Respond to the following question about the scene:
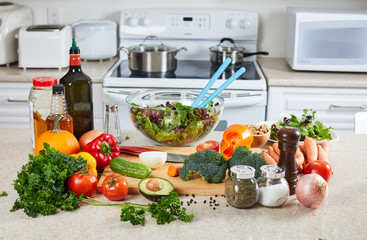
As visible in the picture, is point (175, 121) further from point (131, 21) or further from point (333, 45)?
point (131, 21)

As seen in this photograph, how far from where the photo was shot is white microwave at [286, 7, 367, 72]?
10.1 feet

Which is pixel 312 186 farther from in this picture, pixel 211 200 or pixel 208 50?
pixel 208 50

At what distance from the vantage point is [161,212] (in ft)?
4.26

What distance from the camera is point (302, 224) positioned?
1.31 metres

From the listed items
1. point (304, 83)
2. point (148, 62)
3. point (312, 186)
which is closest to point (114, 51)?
point (148, 62)

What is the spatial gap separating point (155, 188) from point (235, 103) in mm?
1545

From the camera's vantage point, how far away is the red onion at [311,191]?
1369mm

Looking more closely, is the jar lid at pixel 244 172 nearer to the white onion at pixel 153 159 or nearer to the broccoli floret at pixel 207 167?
the broccoli floret at pixel 207 167

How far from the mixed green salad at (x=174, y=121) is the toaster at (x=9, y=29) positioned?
1694mm

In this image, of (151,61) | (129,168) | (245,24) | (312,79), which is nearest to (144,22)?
(151,61)

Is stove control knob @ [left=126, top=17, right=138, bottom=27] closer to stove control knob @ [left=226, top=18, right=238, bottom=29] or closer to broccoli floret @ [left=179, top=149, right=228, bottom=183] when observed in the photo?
stove control knob @ [left=226, top=18, right=238, bottom=29]

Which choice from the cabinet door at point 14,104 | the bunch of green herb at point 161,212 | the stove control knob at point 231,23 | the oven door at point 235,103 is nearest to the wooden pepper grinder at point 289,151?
the bunch of green herb at point 161,212

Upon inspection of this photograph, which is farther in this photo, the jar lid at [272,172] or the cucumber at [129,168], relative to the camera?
the cucumber at [129,168]

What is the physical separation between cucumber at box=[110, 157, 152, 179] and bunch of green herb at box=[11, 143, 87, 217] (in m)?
0.19
